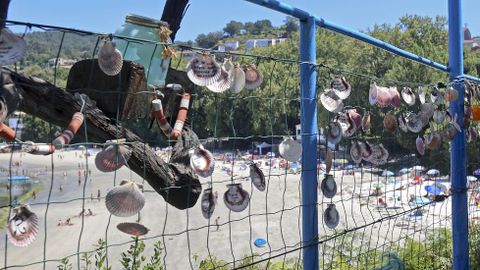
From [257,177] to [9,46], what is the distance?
1.03 m

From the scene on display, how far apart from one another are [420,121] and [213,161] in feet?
5.64

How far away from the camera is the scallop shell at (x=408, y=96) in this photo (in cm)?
287

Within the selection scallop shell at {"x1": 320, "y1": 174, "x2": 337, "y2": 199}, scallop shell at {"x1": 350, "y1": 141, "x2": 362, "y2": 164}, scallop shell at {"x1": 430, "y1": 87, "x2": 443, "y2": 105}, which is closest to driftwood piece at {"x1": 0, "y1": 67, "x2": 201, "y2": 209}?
scallop shell at {"x1": 320, "y1": 174, "x2": 337, "y2": 199}

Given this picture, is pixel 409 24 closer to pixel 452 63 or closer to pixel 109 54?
pixel 452 63

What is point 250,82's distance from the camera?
193cm

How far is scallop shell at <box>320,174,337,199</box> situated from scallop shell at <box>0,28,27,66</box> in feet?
4.55

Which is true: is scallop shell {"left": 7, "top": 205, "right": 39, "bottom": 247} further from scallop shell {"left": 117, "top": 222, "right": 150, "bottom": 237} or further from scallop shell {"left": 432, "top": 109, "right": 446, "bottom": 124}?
scallop shell {"left": 432, "top": 109, "right": 446, "bottom": 124}

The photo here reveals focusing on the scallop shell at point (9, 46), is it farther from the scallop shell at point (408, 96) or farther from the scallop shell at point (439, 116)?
the scallop shell at point (439, 116)

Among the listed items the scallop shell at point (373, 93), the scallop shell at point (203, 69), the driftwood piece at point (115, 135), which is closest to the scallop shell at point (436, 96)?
the scallop shell at point (373, 93)

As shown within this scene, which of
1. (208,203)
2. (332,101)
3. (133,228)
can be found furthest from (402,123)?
(133,228)

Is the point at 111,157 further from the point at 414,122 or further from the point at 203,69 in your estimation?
the point at 414,122

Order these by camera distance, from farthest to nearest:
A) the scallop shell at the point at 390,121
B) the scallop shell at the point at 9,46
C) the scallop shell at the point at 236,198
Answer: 1. the scallop shell at the point at 390,121
2. the scallop shell at the point at 236,198
3. the scallop shell at the point at 9,46

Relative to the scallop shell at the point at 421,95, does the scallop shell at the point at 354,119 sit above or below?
below

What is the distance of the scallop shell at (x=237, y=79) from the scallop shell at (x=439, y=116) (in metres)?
1.67
